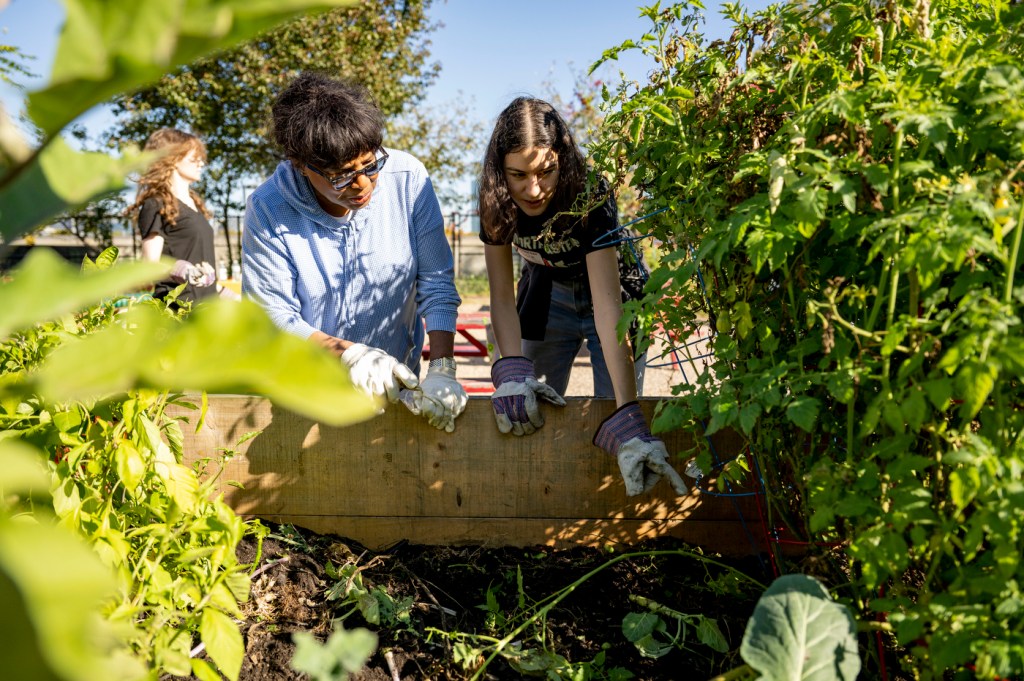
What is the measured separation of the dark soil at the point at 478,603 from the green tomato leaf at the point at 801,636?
0.42 m

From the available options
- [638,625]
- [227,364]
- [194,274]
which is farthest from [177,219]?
[227,364]

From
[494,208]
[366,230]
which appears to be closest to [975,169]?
[494,208]

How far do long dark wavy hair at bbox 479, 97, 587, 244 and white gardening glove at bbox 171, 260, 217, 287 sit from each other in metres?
2.14

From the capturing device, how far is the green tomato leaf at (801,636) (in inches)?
46.2

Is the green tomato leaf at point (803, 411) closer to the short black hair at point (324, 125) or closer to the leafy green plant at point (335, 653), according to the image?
the leafy green plant at point (335, 653)

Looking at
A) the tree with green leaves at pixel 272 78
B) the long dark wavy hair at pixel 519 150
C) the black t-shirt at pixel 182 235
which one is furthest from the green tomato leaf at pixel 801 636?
the tree with green leaves at pixel 272 78

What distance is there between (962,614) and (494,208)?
1749mm

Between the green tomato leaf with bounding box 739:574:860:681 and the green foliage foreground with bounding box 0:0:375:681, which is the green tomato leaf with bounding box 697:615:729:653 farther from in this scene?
the green foliage foreground with bounding box 0:0:375:681

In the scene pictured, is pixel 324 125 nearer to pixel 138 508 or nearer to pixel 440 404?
pixel 440 404

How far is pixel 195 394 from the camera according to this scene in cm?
217

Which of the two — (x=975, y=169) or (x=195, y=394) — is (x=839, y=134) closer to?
(x=975, y=169)

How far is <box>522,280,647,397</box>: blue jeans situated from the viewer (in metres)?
2.97

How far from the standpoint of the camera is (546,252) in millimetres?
2619

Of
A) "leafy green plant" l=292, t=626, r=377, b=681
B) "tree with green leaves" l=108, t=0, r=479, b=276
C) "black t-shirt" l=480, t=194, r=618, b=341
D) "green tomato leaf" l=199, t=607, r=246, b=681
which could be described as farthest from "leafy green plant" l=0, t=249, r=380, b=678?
"tree with green leaves" l=108, t=0, r=479, b=276
